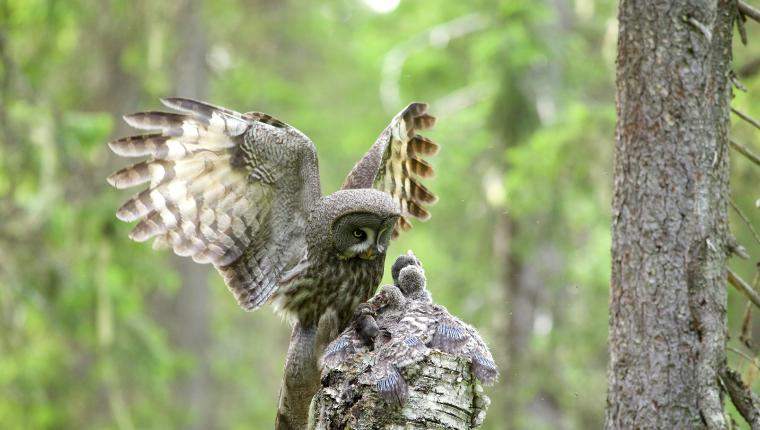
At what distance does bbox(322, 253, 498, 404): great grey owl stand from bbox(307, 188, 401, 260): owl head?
58cm

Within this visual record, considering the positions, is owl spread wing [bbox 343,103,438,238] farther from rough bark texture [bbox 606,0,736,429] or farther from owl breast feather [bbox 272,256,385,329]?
rough bark texture [bbox 606,0,736,429]

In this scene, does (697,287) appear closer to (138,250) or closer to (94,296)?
(94,296)

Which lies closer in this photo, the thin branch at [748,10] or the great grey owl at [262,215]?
A: the thin branch at [748,10]

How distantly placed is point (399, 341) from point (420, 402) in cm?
31

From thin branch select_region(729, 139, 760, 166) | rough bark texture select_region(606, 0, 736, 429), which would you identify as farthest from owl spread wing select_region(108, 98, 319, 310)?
thin branch select_region(729, 139, 760, 166)

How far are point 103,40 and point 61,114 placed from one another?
164 inches

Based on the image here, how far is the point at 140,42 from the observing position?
12.3m

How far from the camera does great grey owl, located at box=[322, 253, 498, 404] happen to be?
3807mm

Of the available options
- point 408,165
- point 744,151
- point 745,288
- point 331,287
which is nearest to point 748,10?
point 744,151

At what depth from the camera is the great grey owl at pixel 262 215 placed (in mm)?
5145

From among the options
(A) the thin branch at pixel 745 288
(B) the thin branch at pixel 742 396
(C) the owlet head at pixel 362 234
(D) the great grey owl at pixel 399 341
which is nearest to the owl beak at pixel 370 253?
(C) the owlet head at pixel 362 234

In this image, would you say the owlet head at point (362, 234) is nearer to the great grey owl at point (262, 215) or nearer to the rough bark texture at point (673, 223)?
the great grey owl at point (262, 215)

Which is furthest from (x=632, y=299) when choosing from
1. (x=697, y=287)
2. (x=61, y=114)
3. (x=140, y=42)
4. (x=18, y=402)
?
(x=140, y=42)

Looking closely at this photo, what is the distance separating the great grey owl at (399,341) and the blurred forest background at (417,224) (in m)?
1.98
